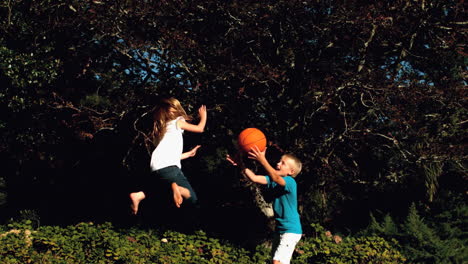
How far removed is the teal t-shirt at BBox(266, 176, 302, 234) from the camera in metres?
4.82

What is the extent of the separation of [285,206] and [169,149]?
1.49m

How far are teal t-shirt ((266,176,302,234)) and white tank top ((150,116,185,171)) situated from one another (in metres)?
1.13

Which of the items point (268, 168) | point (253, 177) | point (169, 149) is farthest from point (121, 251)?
point (268, 168)

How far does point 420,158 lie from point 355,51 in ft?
8.63

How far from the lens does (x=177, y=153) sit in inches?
199

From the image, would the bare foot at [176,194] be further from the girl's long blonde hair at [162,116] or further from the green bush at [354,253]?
the green bush at [354,253]

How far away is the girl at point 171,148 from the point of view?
195 inches

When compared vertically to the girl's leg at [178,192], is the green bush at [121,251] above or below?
below

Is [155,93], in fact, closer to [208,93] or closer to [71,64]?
[208,93]

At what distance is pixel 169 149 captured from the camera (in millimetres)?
5012

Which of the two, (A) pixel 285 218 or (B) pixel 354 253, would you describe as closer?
(A) pixel 285 218

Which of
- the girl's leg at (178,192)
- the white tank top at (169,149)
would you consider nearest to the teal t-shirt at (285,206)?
the girl's leg at (178,192)

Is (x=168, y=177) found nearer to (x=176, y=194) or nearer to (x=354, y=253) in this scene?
(x=176, y=194)

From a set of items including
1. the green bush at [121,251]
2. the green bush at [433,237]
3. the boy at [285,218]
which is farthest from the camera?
the green bush at [433,237]
